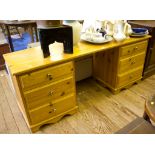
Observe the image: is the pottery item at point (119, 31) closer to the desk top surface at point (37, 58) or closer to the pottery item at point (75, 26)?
the desk top surface at point (37, 58)

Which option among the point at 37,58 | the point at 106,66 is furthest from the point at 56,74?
the point at 106,66

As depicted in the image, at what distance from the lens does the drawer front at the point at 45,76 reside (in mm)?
1260

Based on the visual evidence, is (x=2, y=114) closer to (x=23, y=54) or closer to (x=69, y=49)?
(x=23, y=54)

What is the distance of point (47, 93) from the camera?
56.2 inches

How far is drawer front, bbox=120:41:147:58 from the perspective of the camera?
1.78 meters

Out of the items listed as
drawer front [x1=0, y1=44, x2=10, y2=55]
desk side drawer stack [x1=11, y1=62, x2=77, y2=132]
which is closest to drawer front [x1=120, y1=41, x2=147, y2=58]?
desk side drawer stack [x1=11, y1=62, x2=77, y2=132]

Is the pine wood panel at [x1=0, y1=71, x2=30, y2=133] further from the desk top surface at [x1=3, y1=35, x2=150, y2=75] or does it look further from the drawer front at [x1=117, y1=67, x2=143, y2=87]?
the drawer front at [x1=117, y1=67, x2=143, y2=87]

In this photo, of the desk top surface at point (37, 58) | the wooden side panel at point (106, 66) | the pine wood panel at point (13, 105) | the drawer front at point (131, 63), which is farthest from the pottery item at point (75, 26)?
the pine wood panel at point (13, 105)

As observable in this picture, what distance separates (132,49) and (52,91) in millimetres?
1037

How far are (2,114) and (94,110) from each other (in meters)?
1.01

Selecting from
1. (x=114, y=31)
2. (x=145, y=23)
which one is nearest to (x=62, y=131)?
(x=114, y=31)

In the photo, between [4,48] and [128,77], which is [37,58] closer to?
[128,77]
